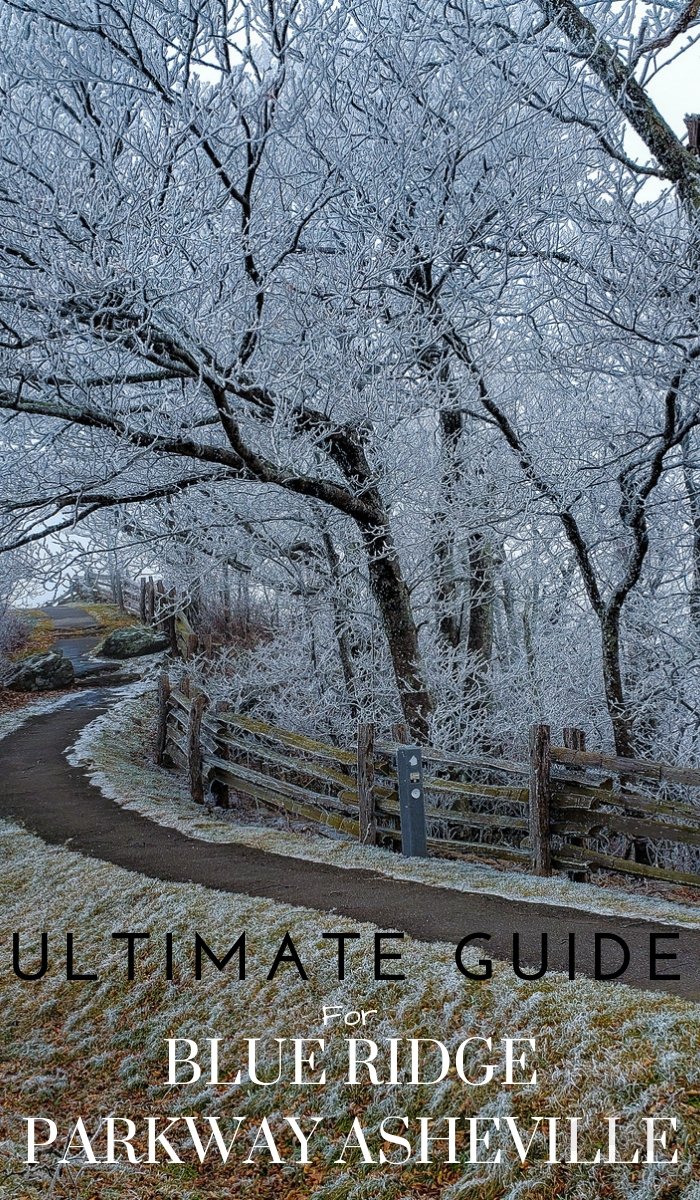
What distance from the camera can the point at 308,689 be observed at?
13570 millimetres

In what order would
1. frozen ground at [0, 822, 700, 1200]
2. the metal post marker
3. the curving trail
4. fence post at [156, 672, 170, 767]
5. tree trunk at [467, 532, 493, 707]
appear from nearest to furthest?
1. frozen ground at [0, 822, 700, 1200]
2. the curving trail
3. the metal post marker
4. tree trunk at [467, 532, 493, 707]
5. fence post at [156, 672, 170, 767]

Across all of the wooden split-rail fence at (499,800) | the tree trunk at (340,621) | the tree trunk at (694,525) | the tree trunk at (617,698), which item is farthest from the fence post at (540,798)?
the tree trunk at (340,621)

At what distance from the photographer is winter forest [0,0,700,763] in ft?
22.8

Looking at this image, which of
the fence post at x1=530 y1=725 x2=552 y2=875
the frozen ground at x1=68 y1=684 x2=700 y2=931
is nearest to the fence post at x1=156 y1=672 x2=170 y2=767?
the frozen ground at x1=68 y1=684 x2=700 y2=931

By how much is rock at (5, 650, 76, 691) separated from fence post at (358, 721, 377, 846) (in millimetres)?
15474

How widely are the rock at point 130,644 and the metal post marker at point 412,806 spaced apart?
64.3 feet

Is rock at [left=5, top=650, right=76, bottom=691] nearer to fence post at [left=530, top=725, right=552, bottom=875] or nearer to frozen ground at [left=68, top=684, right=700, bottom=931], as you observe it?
frozen ground at [left=68, top=684, right=700, bottom=931]

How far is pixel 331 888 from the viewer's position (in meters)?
7.79

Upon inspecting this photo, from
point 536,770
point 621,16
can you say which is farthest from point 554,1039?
point 621,16

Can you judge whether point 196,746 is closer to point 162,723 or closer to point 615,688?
point 162,723

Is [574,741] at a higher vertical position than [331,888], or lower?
higher

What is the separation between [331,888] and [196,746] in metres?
5.40

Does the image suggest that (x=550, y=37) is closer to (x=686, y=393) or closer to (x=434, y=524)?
(x=686, y=393)

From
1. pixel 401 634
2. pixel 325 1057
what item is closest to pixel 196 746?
pixel 401 634
